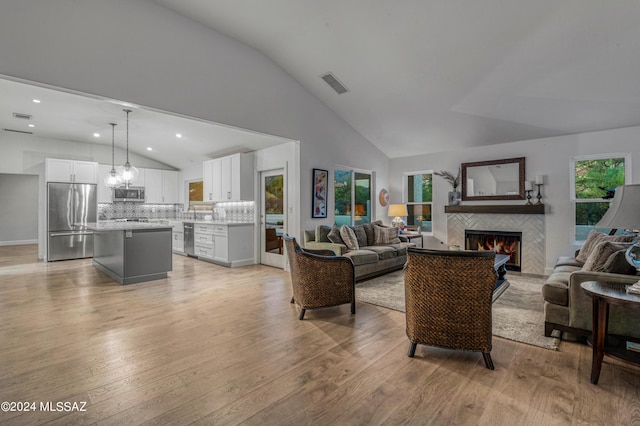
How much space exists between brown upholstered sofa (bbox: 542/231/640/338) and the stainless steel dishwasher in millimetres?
6703

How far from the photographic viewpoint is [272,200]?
6.30 m

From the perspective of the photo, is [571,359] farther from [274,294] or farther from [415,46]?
[415,46]

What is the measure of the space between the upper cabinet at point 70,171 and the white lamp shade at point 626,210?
9.22 meters

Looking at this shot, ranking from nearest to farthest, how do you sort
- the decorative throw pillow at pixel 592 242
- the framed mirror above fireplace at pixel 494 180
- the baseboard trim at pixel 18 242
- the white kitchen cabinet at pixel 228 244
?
the decorative throw pillow at pixel 592 242 < the framed mirror above fireplace at pixel 494 180 < the white kitchen cabinet at pixel 228 244 < the baseboard trim at pixel 18 242

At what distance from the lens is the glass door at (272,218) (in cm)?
611

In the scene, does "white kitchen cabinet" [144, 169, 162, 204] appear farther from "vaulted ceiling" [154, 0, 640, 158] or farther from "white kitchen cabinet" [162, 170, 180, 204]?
"vaulted ceiling" [154, 0, 640, 158]

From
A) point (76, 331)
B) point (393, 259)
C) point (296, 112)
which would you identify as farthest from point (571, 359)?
point (296, 112)

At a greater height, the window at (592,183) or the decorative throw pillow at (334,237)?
the window at (592,183)

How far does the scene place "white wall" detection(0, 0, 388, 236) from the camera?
3.00 m

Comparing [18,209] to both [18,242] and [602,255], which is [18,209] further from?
[602,255]

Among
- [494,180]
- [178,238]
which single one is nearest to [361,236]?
[494,180]

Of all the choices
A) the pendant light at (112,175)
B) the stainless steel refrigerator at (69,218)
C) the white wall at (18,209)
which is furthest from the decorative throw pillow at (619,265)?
the white wall at (18,209)

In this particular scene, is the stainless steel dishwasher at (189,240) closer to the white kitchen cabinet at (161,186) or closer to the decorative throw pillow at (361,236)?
the white kitchen cabinet at (161,186)

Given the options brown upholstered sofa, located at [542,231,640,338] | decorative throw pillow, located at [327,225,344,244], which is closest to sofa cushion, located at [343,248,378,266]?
decorative throw pillow, located at [327,225,344,244]
